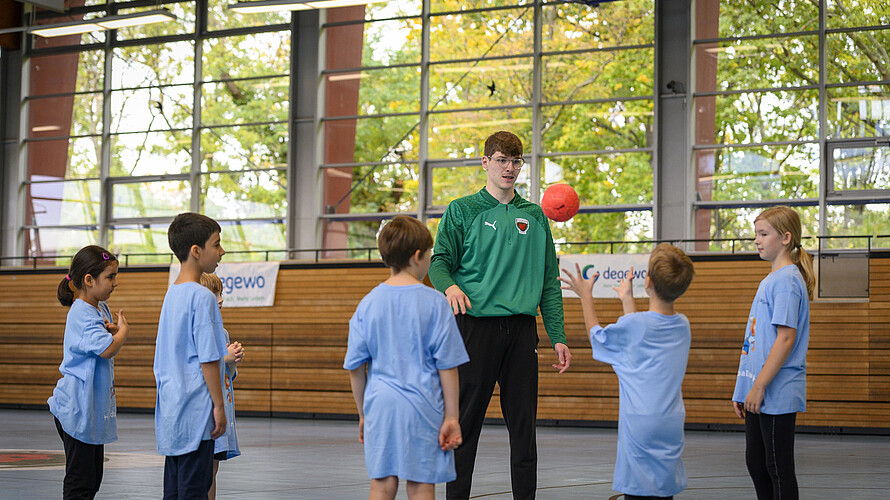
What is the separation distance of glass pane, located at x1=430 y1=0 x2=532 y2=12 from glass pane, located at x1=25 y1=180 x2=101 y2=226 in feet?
23.4

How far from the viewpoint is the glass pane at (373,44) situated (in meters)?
16.2

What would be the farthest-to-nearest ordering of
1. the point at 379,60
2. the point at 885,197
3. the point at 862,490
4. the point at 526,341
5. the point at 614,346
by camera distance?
1. the point at 379,60
2. the point at 885,197
3. the point at 862,490
4. the point at 526,341
5. the point at 614,346

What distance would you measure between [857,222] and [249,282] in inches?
351

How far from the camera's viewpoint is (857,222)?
13320 mm

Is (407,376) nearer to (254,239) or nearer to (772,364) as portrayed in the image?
(772,364)

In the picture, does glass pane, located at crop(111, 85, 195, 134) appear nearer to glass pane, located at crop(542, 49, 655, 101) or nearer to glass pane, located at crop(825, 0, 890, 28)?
glass pane, located at crop(542, 49, 655, 101)

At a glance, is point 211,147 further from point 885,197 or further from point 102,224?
point 885,197

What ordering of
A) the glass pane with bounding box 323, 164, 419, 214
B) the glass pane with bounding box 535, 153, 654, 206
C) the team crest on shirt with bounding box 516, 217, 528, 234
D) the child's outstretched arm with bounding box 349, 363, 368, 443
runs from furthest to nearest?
the glass pane with bounding box 323, 164, 419, 214
the glass pane with bounding box 535, 153, 654, 206
the team crest on shirt with bounding box 516, 217, 528, 234
the child's outstretched arm with bounding box 349, 363, 368, 443

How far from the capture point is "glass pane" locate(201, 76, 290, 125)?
16.8 meters

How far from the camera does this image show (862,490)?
6391 mm

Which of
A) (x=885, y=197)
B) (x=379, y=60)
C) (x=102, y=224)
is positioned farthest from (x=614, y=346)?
(x=102, y=224)

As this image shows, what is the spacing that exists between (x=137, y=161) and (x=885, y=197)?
12368 mm

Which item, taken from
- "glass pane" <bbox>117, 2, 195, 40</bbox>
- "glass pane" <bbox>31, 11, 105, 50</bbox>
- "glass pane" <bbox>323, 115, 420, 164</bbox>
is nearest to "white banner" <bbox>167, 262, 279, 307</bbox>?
"glass pane" <bbox>323, 115, 420, 164</bbox>

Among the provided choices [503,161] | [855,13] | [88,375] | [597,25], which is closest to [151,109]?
[597,25]
